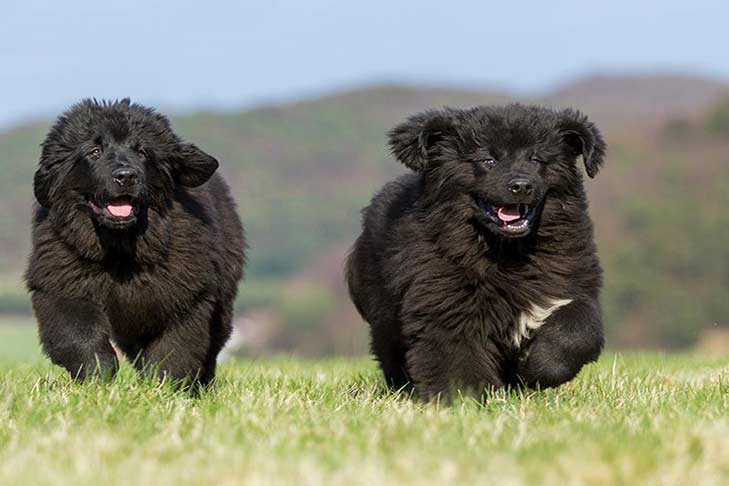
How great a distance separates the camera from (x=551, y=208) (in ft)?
19.5

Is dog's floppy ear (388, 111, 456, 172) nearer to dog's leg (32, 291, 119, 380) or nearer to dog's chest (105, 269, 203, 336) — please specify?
dog's chest (105, 269, 203, 336)

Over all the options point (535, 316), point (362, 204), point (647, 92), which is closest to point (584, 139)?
point (535, 316)

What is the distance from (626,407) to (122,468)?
8.51 feet

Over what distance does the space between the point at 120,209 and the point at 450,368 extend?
179 cm

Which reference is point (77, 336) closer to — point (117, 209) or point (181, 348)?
point (181, 348)

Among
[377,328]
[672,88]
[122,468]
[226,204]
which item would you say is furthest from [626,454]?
[672,88]

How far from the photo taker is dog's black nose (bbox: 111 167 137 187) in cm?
596

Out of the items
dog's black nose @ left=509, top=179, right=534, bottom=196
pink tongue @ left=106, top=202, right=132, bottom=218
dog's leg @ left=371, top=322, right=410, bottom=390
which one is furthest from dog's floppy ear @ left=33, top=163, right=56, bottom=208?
dog's black nose @ left=509, top=179, right=534, bottom=196

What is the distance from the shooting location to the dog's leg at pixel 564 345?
5.74m

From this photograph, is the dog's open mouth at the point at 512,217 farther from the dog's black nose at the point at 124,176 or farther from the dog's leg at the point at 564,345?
the dog's black nose at the point at 124,176

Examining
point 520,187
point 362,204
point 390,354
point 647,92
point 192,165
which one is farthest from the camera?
point 647,92

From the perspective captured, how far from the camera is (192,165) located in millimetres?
6488

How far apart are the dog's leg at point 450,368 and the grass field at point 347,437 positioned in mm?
158

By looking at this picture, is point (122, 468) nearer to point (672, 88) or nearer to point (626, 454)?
point (626, 454)
